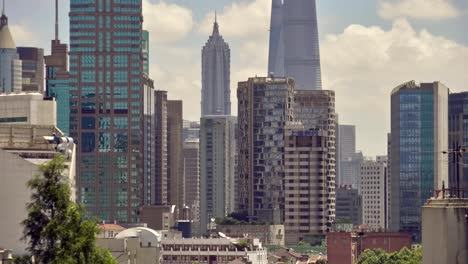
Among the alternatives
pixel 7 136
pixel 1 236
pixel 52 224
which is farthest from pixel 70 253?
pixel 7 136

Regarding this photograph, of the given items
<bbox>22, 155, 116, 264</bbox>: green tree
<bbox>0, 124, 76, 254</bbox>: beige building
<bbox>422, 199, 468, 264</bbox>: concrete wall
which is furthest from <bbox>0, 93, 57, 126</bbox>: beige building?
<bbox>422, 199, 468, 264</bbox>: concrete wall

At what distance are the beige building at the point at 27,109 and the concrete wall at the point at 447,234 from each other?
10741cm

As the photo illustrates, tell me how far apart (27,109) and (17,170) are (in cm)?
4670

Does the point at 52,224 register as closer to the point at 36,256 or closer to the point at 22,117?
the point at 36,256

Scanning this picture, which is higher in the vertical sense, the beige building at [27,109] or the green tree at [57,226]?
the beige building at [27,109]

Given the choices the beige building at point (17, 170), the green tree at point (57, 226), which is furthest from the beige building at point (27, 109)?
the green tree at point (57, 226)

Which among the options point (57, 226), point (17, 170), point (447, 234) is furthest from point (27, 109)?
point (447, 234)

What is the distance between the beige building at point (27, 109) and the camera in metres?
154

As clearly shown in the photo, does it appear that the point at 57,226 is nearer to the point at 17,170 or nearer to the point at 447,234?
the point at 447,234

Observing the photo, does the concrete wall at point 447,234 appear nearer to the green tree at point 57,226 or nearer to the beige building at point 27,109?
the green tree at point 57,226

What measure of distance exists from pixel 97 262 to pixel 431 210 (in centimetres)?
1472

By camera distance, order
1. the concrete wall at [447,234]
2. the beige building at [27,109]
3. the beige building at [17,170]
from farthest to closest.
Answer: the beige building at [27,109], the beige building at [17,170], the concrete wall at [447,234]

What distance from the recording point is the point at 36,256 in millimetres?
57438

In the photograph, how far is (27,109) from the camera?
157 meters
